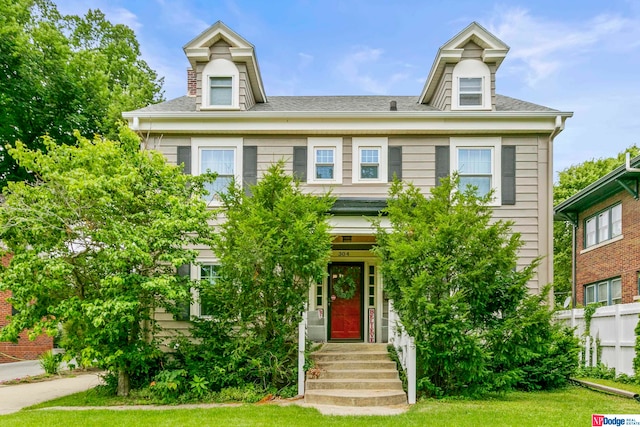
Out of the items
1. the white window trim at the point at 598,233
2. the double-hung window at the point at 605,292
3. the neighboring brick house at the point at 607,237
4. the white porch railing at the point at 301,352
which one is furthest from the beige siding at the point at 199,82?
the double-hung window at the point at 605,292

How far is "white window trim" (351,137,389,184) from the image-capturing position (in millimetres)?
11797

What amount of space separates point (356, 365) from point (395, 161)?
4632 mm

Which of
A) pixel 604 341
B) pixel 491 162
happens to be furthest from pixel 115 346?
pixel 604 341

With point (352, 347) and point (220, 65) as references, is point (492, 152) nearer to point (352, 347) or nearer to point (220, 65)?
point (352, 347)

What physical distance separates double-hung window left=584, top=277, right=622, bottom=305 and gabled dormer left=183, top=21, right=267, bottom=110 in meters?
11.7

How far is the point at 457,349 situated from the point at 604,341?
197 inches

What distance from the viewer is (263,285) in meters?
8.98

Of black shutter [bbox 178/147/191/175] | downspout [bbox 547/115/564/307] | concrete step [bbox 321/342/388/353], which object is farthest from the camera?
black shutter [bbox 178/147/191/175]

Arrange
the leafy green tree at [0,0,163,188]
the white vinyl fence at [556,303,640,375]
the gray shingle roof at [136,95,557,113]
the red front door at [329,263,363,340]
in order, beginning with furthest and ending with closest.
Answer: the leafy green tree at [0,0,163,188] → the red front door at [329,263,363,340] → the gray shingle roof at [136,95,557,113] → the white vinyl fence at [556,303,640,375]

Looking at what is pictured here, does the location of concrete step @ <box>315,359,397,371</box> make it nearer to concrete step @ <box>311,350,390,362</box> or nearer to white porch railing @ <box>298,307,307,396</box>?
concrete step @ <box>311,350,390,362</box>

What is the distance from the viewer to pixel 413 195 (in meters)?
9.55

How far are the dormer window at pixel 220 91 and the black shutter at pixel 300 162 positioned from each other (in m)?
1.98

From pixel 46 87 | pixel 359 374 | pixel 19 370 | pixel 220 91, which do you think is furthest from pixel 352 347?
pixel 46 87

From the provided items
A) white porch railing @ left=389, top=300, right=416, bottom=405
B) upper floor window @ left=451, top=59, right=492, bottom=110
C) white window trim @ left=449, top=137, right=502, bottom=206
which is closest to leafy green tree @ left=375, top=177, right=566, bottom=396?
white porch railing @ left=389, top=300, right=416, bottom=405
